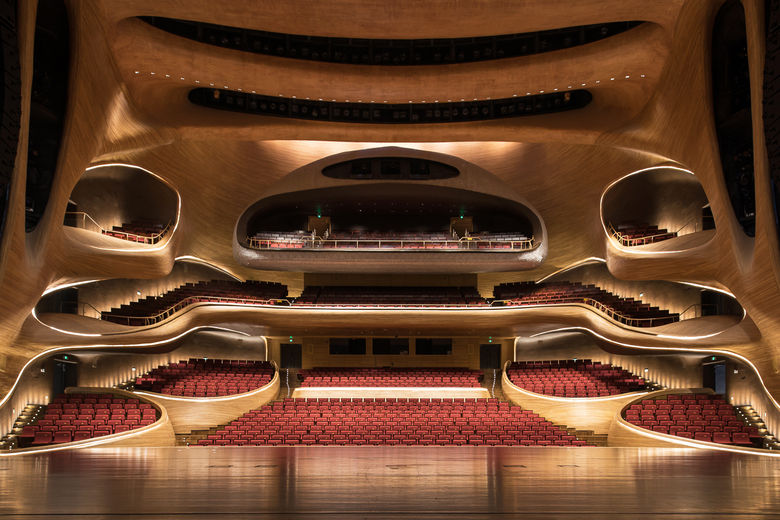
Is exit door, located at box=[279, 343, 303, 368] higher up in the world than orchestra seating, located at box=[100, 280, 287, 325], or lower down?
lower down

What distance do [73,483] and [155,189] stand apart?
16.2m

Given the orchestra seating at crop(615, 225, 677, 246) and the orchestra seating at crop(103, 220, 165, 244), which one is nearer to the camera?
the orchestra seating at crop(103, 220, 165, 244)

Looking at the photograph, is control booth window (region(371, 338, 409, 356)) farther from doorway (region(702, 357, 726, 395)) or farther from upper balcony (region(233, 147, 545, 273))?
doorway (region(702, 357, 726, 395))

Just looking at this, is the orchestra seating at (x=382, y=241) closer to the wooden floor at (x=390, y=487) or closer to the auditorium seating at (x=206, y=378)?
the auditorium seating at (x=206, y=378)

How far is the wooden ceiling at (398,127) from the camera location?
1091cm


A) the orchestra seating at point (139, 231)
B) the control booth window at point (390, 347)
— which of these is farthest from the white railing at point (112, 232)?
the control booth window at point (390, 347)

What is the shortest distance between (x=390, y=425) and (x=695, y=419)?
25.3 feet

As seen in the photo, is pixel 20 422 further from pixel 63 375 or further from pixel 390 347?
pixel 390 347

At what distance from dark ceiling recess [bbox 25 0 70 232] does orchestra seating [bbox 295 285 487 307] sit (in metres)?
9.97

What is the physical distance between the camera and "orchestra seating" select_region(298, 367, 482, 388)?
738 inches

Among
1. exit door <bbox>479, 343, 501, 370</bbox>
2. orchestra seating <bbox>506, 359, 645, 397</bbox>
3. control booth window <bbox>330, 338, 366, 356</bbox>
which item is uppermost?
control booth window <bbox>330, 338, 366, 356</bbox>

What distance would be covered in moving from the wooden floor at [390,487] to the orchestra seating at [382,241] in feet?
49.5

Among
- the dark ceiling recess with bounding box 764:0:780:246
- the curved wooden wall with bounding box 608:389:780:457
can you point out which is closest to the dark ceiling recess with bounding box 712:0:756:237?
the dark ceiling recess with bounding box 764:0:780:246

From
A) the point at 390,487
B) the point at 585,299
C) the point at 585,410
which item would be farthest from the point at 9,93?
the point at 585,299
